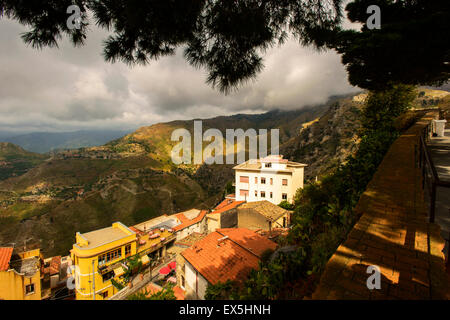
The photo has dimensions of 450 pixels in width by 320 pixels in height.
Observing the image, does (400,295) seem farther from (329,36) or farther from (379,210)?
(329,36)

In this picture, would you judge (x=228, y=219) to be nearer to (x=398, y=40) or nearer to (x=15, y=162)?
(x=398, y=40)

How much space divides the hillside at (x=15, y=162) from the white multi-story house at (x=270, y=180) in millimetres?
170650

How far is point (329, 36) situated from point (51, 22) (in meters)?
4.65

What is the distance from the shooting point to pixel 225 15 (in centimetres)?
313

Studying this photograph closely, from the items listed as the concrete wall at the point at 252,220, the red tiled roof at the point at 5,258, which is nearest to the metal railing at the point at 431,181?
the concrete wall at the point at 252,220

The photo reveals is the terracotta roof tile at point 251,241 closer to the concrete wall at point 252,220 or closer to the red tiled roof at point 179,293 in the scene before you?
the red tiled roof at point 179,293

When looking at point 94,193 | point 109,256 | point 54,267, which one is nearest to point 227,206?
point 109,256

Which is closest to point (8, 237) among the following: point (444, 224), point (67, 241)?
point (67, 241)

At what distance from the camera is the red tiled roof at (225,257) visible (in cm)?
810

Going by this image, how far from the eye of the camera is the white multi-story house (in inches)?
1009

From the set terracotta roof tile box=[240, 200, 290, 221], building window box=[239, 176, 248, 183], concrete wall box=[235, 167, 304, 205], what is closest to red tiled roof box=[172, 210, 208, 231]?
concrete wall box=[235, 167, 304, 205]

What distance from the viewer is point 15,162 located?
538 ft

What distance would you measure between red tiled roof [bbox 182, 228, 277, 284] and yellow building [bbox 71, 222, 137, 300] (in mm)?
13514

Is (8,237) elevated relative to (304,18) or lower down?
lower down
